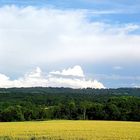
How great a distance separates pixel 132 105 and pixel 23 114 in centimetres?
3008

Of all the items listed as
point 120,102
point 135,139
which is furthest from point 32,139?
point 120,102

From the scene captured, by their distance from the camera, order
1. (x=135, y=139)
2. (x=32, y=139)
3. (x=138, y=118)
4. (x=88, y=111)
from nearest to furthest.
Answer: (x=135, y=139)
(x=32, y=139)
(x=138, y=118)
(x=88, y=111)

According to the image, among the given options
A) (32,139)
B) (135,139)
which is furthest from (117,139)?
(32,139)

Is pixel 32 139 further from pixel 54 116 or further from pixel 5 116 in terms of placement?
pixel 54 116

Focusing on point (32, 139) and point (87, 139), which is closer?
point (87, 139)

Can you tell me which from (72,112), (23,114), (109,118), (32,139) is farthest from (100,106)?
(32,139)

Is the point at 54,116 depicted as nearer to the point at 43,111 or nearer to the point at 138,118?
the point at 43,111

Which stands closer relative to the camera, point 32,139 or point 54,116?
point 32,139

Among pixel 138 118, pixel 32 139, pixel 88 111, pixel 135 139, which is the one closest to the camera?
pixel 135 139

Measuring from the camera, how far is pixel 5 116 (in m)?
120

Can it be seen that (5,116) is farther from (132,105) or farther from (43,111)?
(132,105)

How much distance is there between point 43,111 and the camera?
12519cm

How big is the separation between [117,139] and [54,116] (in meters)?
87.0

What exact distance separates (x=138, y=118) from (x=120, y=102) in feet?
35.1
